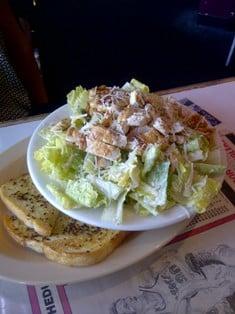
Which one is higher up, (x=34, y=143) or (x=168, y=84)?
(x=34, y=143)

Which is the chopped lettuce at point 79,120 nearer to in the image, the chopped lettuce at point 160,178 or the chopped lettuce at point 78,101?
the chopped lettuce at point 78,101

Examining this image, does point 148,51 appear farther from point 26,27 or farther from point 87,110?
point 87,110

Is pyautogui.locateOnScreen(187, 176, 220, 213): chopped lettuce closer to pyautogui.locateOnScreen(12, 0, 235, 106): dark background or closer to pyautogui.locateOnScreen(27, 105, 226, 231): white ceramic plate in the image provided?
pyautogui.locateOnScreen(27, 105, 226, 231): white ceramic plate

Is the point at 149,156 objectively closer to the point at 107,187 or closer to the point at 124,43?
the point at 107,187

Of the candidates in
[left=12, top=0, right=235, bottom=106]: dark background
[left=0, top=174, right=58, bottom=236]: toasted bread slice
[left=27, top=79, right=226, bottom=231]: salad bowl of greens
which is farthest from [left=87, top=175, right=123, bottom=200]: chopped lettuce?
[left=12, top=0, right=235, bottom=106]: dark background

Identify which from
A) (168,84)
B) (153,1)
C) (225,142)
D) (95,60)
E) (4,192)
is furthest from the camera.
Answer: (153,1)

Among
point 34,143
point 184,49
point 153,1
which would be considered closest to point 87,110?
point 34,143

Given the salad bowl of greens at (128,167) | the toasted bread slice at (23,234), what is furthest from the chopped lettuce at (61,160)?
the toasted bread slice at (23,234)
